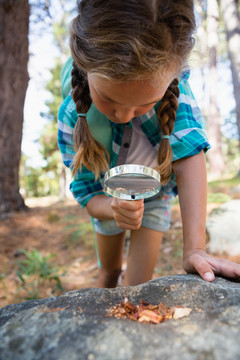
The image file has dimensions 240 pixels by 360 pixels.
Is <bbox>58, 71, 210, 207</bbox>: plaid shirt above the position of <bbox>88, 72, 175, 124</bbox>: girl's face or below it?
below

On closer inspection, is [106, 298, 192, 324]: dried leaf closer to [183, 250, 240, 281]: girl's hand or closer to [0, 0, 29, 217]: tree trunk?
[183, 250, 240, 281]: girl's hand

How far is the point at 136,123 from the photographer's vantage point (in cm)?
200

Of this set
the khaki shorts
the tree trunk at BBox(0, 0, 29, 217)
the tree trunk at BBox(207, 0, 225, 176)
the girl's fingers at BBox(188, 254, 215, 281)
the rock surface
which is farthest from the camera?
the tree trunk at BBox(207, 0, 225, 176)

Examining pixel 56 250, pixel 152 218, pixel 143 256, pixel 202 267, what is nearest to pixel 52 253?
pixel 56 250

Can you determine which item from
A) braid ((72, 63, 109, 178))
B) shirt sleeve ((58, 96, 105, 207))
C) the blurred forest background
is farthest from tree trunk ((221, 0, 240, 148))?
braid ((72, 63, 109, 178))

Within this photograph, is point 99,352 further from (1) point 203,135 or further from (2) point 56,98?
(2) point 56,98

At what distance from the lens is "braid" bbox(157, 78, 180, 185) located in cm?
178

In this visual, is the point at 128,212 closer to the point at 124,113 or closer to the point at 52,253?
the point at 124,113

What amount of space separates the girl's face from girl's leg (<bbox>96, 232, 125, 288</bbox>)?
132 centimetres

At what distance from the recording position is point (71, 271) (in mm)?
3715

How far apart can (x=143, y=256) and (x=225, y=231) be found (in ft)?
5.32

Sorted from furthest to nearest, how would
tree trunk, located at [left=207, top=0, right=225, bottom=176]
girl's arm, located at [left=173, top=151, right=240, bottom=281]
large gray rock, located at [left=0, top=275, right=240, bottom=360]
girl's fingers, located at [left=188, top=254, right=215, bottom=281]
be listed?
1. tree trunk, located at [left=207, top=0, right=225, bottom=176]
2. girl's arm, located at [left=173, top=151, right=240, bottom=281]
3. girl's fingers, located at [left=188, top=254, right=215, bottom=281]
4. large gray rock, located at [left=0, top=275, right=240, bottom=360]

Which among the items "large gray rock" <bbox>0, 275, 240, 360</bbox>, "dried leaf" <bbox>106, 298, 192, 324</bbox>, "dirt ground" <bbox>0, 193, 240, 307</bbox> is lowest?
"dirt ground" <bbox>0, 193, 240, 307</bbox>

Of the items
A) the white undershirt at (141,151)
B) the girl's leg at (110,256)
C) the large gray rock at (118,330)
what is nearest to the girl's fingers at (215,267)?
the large gray rock at (118,330)
